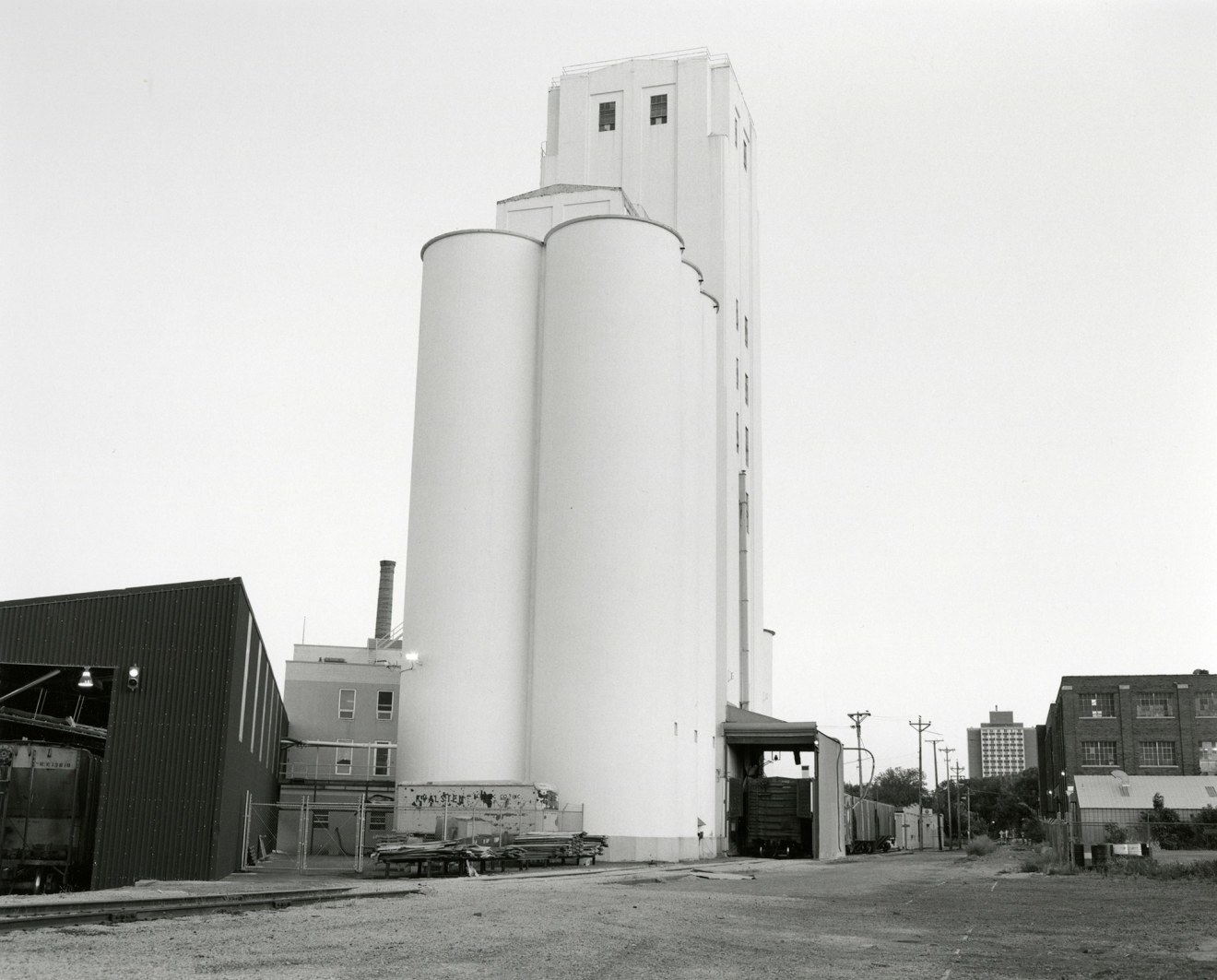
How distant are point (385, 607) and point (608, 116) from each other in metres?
34.4

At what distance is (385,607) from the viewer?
81.6 metres

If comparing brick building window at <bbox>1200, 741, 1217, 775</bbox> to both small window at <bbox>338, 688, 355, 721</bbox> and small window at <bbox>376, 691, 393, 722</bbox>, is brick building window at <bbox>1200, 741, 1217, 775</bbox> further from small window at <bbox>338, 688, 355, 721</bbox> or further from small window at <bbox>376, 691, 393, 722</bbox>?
small window at <bbox>338, 688, 355, 721</bbox>

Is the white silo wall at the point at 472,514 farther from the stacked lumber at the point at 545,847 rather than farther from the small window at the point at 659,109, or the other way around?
the small window at the point at 659,109

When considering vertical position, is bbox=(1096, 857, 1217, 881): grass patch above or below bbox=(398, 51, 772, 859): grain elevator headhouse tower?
below

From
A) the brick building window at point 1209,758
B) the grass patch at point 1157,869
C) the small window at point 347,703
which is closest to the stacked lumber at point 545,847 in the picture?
the grass patch at point 1157,869

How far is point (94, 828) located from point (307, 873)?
19.3 feet

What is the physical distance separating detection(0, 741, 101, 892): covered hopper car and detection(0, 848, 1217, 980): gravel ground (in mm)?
4716

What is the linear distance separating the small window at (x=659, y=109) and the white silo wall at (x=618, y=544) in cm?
1867

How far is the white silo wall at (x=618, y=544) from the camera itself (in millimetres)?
45875

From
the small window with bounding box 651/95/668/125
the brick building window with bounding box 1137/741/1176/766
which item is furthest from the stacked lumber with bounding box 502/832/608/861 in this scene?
the brick building window with bounding box 1137/741/1176/766

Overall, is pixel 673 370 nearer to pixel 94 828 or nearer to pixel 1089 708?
pixel 94 828

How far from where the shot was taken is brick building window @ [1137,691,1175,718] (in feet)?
266

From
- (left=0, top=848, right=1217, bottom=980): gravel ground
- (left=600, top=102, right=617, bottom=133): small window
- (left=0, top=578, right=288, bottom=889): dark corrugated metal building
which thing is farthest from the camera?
(left=600, top=102, right=617, bottom=133): small window

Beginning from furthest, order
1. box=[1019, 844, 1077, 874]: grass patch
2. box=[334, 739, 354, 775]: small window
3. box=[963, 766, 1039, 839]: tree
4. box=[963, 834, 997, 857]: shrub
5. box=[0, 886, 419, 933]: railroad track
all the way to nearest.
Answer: box=[963, 766, 1039, 839]: tree
box=[963, 834, 997, 857]: shrub
box=[334, 739, 354, 775]: small window
box=[1019, 844, 1077, 874]: grass patch
box=[0, 886, 419, 933]: railroad track
